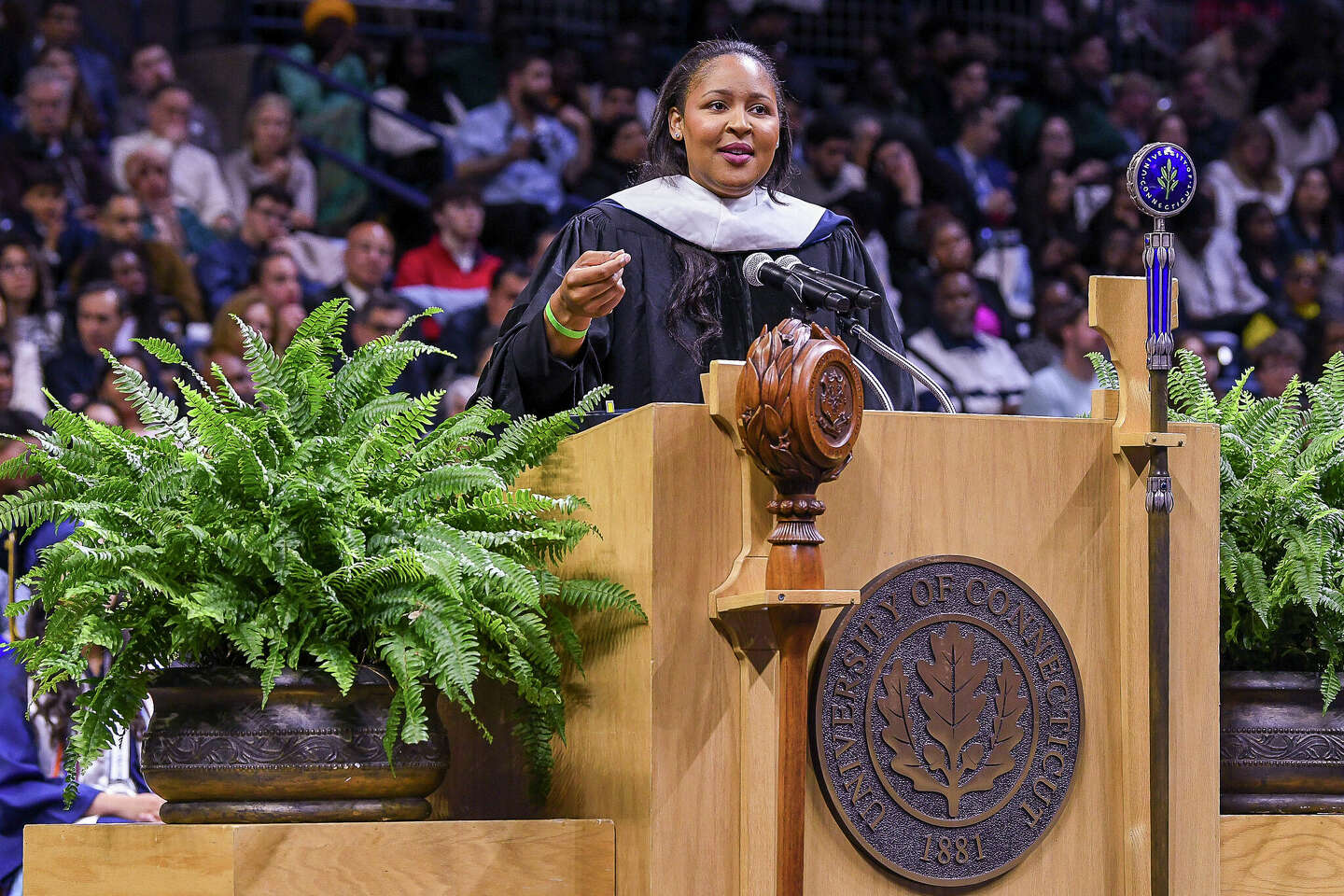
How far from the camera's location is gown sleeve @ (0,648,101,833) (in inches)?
155

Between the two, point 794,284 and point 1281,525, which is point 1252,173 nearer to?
point 1281,525

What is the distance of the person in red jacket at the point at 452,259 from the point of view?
7.32 m

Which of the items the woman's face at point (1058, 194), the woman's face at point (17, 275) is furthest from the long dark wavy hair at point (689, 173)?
the woman's face at point (1058, 194)

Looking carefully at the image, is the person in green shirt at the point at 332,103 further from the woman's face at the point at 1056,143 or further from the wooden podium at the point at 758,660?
the wooden podium at the point at 758,660

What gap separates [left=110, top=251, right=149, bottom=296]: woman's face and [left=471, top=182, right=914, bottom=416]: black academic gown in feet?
13.8

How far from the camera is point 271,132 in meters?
7.47

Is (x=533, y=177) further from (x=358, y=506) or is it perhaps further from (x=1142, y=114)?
(x=358, y=506)

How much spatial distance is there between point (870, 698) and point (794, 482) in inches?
12.0

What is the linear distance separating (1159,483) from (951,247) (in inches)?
243

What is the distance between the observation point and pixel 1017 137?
9070 mm

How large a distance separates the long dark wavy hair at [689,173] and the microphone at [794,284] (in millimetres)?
560

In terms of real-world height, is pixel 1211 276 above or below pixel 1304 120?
below

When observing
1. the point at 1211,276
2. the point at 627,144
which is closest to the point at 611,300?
the point at 627,144

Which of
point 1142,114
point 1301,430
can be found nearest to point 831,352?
point 1301,430
